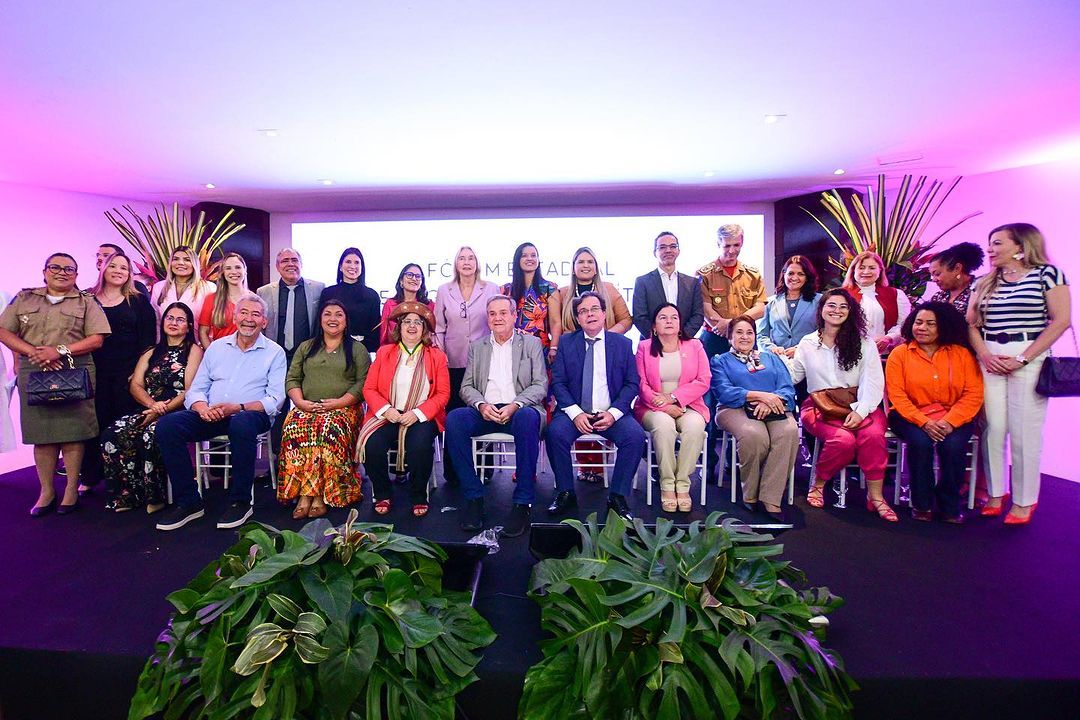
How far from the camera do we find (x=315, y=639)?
1377mm

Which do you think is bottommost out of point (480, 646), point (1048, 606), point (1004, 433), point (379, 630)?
point (1048, 606)

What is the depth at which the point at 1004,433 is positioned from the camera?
9.87 feet

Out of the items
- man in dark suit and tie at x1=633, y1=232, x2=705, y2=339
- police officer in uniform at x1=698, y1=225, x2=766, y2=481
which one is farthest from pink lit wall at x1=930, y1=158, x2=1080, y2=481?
man in dark suit and tie at x1=633, y1=232, x2=705, y2=339

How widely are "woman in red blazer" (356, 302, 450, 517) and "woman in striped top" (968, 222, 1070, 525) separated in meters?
3.18

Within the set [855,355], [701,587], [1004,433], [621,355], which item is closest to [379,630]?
[701,587]

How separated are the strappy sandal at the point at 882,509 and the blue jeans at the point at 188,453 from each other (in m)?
3.59

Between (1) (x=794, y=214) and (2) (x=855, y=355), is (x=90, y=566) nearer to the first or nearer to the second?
(2) (x=855, y=355)

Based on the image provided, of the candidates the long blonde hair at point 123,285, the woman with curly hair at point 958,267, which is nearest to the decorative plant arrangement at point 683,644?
the woman with curly hair at point 958,267

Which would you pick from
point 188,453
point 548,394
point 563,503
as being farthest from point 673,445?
point 188,453

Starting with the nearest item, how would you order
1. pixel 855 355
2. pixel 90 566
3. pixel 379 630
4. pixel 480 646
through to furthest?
pixel 379 630 < pixel 480 646 < pixel 90 566 < pixel 855 355

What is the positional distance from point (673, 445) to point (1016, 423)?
188cm

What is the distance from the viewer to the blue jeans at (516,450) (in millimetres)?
3039

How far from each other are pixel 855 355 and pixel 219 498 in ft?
13.4

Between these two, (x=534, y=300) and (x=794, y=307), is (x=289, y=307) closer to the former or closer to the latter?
(x=534, y=300)
